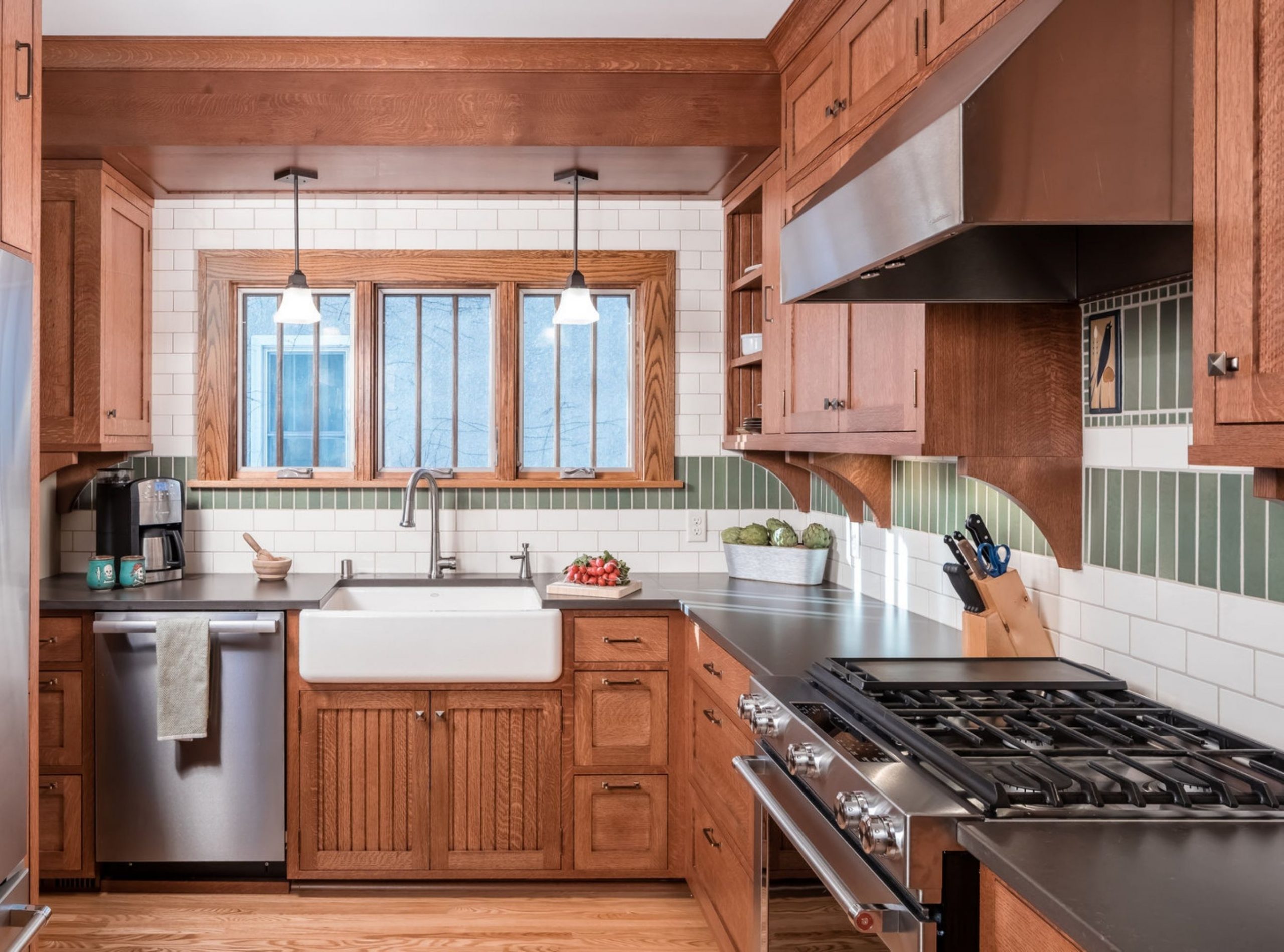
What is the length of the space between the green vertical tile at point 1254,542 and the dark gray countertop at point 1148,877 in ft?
1.59

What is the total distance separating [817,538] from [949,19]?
189 centimetres

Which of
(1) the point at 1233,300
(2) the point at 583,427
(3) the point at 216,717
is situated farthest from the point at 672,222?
(1) the point at 1233,300

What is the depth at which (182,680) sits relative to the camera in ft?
10.4

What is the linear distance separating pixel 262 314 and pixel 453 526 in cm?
105

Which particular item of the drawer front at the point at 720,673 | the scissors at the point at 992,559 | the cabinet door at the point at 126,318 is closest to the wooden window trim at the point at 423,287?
the cabinet door at the point at 126,318

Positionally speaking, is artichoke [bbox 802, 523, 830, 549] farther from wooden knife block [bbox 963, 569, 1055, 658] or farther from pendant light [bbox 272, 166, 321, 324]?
pendant light [bbox 272, 166, 321, 324]

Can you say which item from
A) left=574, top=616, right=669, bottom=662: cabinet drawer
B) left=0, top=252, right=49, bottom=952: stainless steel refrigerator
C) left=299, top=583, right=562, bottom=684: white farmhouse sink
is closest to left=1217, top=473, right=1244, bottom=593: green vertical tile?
left=574, top=616, right=669, bottom=662: cabinet drawer

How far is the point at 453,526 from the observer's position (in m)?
3.94

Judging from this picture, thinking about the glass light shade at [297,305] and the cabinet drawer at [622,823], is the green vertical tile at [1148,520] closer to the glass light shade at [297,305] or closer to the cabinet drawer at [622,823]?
the cabinet drawer at [622,823]

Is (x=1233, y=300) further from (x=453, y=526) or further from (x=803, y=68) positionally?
(x=453, y=526)

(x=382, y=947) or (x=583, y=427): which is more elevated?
(x=583, y=427)

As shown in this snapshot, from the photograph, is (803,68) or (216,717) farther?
(216,717)

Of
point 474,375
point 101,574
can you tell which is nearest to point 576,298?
point 474,375

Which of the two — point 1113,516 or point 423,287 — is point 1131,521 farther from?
point 423,287
